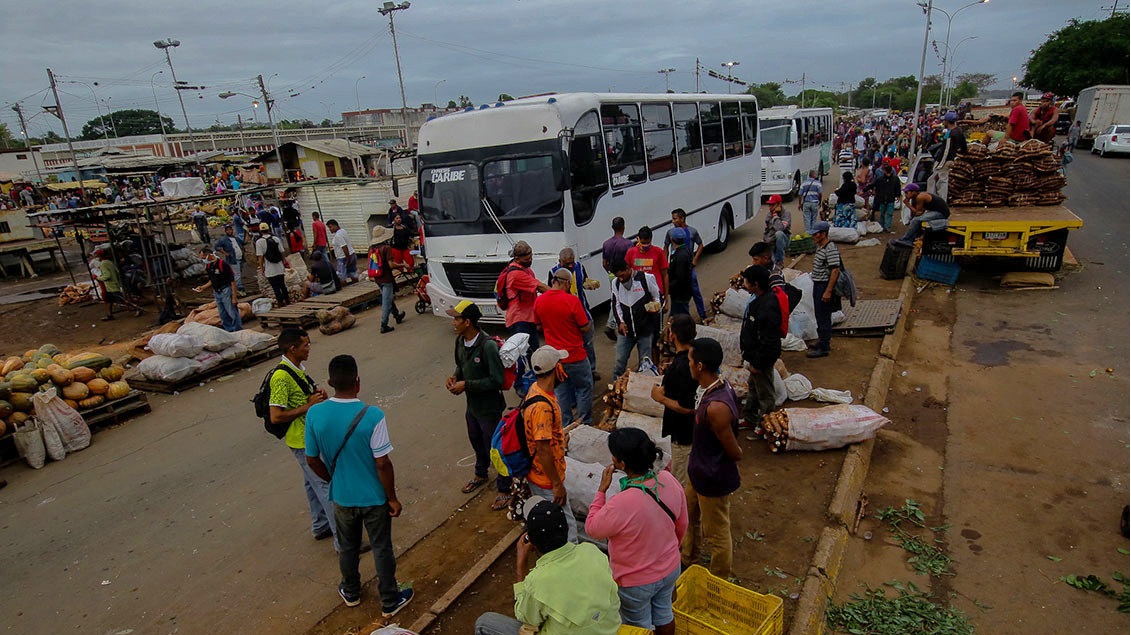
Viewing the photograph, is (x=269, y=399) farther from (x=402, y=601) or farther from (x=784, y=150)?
(x=784, y=150)

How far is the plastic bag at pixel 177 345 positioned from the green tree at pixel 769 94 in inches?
3928

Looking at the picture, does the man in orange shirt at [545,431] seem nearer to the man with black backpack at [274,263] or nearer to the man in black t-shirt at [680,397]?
the man in black t-shirt at [680,397]

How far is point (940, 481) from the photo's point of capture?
16.5 ft

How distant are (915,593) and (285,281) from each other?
41.0ft

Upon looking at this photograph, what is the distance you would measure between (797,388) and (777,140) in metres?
15.4

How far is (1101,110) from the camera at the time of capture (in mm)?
31281

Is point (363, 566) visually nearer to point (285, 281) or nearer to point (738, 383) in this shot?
point (738, 383)

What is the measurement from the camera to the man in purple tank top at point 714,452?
135 inches

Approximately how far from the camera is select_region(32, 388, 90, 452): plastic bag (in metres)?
7.00

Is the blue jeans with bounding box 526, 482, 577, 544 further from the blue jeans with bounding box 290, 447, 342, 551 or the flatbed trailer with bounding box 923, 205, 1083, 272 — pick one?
the flatbed trailer with bounding box 923, 205, 1083, 272

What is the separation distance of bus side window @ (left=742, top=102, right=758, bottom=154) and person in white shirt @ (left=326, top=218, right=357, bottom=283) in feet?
32.4

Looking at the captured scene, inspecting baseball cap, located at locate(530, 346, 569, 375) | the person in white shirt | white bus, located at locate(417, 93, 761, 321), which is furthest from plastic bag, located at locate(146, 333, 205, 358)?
baseball cap, located at locate(530, 346, 569, 375)

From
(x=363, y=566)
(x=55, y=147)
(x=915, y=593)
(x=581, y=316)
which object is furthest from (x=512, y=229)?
(x=55, y=147)

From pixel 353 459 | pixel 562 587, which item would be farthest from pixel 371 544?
pixel 562 587
